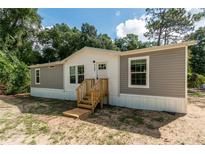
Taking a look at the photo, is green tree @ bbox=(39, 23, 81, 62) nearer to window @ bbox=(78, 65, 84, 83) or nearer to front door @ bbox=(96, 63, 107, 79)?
window @ bbox=(78, 65, 84, 83)

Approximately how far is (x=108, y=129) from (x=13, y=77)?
14.1 m

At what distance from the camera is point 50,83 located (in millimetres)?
12914

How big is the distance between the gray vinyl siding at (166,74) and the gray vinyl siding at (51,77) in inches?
253

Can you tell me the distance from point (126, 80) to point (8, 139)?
Result: 5.57 metres

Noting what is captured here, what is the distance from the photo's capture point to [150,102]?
24.2 ft

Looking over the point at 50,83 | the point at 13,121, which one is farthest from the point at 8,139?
the point at 50,83

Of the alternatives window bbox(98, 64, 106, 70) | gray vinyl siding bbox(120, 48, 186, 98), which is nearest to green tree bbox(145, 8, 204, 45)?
window bbox(98, 64, 106, 70)

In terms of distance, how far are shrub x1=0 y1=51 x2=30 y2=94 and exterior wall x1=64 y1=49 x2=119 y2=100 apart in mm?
7448

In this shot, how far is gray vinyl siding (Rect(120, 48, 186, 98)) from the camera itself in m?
6.51

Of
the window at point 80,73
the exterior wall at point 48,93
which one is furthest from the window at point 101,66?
the exterior wall at point 48,93

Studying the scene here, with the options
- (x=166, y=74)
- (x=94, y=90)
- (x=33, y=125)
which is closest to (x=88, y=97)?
(x=94, y=90)

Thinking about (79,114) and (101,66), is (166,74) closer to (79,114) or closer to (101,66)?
(101,66)

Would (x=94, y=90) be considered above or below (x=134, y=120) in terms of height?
above

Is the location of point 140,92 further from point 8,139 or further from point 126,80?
point 8,139
